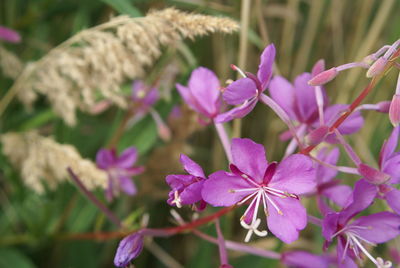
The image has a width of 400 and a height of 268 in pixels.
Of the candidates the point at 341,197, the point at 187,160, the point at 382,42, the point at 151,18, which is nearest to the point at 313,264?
the point at 341,197

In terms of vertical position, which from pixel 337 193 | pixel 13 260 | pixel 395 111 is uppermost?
pixel 395 111

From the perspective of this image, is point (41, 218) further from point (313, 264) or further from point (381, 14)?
point (381, 14)

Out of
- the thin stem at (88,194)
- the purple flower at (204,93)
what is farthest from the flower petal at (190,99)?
the thin stem at (88,194)

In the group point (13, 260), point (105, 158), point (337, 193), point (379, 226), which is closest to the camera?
point (379, 226)

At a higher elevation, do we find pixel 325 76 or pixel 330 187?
pixel 325 76

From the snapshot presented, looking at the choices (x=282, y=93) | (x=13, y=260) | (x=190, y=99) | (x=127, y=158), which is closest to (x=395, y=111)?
(x=282, y=93)

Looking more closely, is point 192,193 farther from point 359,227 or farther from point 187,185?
point 359,227

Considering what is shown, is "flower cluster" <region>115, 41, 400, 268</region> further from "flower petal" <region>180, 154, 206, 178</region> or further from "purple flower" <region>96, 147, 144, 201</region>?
"purple flower" <region>96, 147, 144, 201</region>
